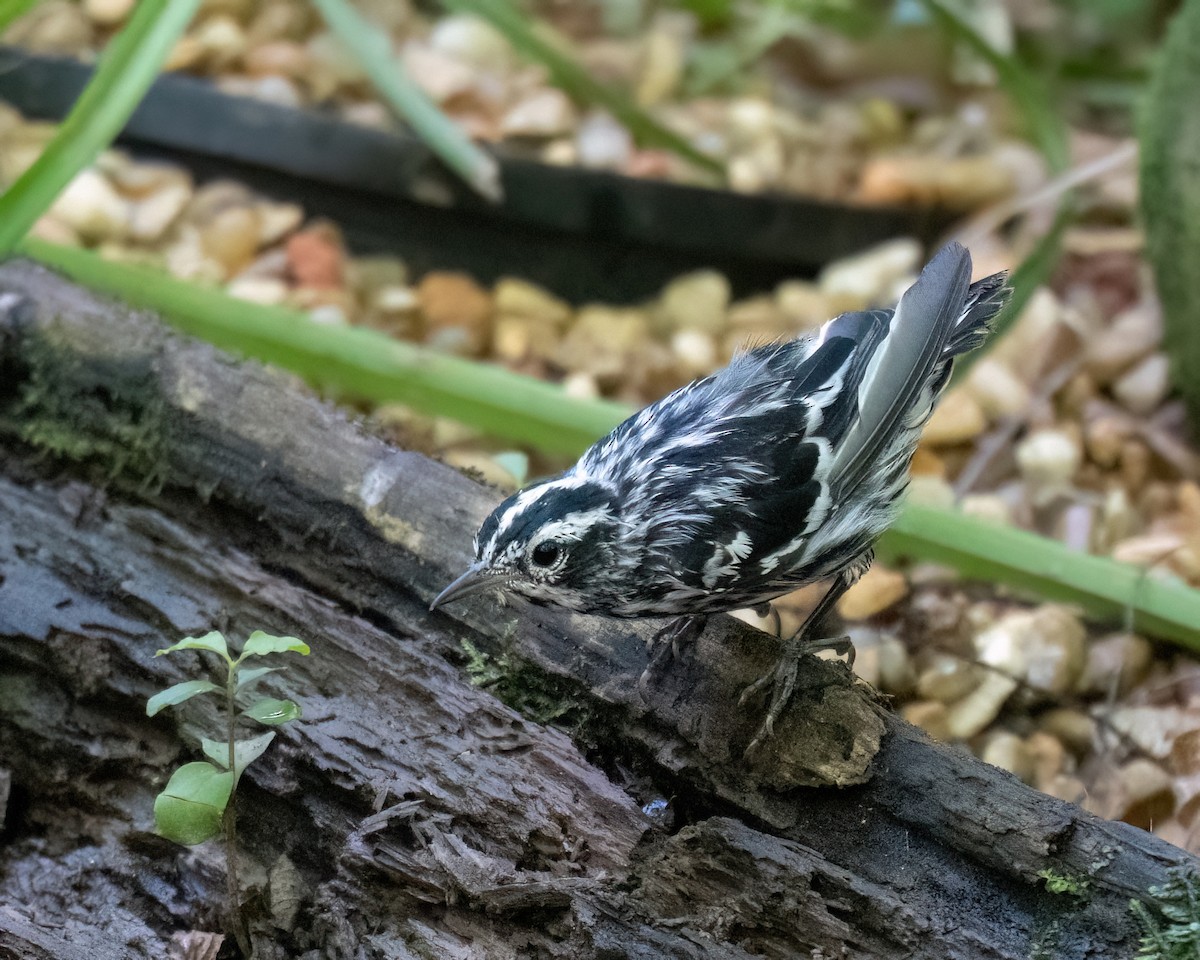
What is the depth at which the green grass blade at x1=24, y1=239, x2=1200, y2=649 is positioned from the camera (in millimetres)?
3338

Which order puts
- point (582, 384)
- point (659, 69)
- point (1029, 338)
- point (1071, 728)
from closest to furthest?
1. point (1071, 728)
2. point (582, 384)
3. point (1029, 338)
4. point (659, 69)

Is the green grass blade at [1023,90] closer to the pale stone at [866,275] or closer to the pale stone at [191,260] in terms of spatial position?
the pale stone at [866,275]

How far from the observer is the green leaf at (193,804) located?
2062 millimetres

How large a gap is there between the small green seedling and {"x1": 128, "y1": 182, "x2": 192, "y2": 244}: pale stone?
3339 millimetres

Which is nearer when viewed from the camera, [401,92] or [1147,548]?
[1147,548]

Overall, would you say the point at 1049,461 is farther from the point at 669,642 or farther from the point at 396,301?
the point at 396,301

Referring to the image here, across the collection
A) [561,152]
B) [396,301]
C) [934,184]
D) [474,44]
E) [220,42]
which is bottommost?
[396,301]

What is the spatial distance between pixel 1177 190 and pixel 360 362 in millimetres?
2933

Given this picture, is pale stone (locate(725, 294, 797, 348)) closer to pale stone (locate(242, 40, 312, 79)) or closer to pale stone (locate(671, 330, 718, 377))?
pale stone (locate(671, 330, 718, 377))

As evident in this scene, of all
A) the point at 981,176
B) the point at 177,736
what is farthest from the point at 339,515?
the point at 981,176

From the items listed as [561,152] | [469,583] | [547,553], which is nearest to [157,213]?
[561,152]

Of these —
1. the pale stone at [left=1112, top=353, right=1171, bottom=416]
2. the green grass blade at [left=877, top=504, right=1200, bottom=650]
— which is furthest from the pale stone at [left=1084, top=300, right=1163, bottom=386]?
the green grass blade at [left=877, top=504, right=1200, bottom=650]

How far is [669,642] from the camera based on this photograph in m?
2.52

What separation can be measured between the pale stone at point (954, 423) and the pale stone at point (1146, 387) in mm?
667
